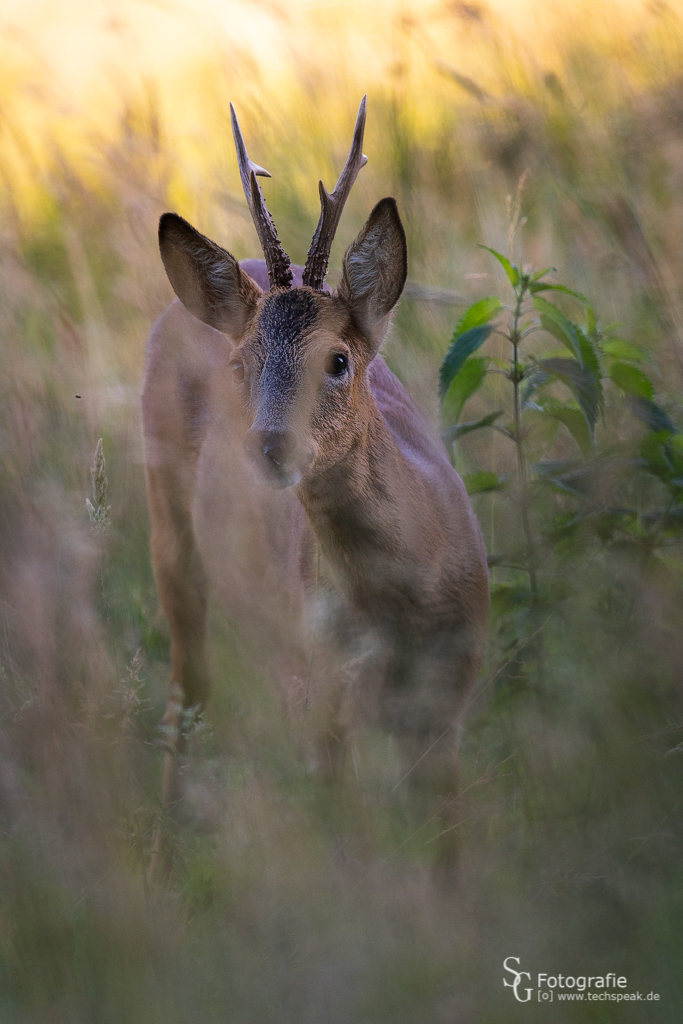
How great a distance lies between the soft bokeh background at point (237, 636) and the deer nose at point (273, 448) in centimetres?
47

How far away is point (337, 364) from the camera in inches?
99.3

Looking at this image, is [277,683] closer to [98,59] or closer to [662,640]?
[662,640]

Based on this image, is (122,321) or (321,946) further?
(122,321)

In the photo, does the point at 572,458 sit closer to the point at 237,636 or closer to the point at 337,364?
the point at 337,364

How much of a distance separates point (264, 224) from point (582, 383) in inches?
35.1

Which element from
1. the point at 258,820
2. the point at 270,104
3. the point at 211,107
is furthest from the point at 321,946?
the point at 211,107

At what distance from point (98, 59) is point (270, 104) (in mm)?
772

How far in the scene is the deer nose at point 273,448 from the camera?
7.45 feet

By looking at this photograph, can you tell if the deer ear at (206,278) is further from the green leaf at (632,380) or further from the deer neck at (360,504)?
the green leaf at (632,380)

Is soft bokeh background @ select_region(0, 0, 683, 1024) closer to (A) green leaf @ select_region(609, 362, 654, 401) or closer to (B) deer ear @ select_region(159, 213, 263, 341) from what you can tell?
(A) green leaf @ select_region(609, 362, 654, 401)

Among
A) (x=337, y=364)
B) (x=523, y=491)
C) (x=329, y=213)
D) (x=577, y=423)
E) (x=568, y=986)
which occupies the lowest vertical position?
(x=568, y=986)

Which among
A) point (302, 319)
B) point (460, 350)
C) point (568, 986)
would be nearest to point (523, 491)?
point (460, 350)

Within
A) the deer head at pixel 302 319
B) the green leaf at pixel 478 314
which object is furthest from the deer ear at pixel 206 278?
the green leaf at pixel 478 314

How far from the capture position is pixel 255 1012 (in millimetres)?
1799
